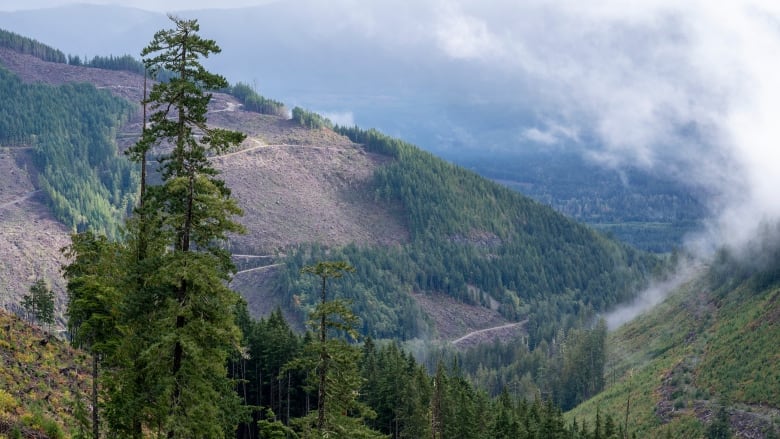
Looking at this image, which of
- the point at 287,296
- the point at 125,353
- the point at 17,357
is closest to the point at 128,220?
the point at 125,353

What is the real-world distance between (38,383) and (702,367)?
80246 mm

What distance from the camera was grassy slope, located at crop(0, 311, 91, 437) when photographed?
124 ft

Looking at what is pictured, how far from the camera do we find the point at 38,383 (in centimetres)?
4519

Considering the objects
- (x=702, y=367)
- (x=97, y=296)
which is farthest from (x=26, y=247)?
(x=97, y=296)

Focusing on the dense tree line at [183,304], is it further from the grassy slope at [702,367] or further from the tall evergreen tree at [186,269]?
the grassy slope at [702,367]

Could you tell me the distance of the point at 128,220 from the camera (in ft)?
110

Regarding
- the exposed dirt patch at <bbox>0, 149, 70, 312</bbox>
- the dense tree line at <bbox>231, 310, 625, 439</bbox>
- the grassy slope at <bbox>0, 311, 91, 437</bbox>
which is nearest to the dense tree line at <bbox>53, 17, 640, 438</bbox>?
the grassy slope at <bbox>0, 311, 91, 437</bbox>

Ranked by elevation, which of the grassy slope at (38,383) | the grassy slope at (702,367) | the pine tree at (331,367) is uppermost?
the pine tree at (331,367)

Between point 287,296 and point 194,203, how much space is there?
16029 centimetres

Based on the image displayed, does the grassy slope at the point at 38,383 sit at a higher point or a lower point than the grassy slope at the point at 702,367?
higher

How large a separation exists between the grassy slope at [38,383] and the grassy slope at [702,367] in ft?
212

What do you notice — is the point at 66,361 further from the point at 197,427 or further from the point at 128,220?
the point at 197,427

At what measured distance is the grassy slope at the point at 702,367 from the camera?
3467 inches

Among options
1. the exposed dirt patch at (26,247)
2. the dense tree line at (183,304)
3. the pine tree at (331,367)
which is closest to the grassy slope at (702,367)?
the pine tree at (331,367)
